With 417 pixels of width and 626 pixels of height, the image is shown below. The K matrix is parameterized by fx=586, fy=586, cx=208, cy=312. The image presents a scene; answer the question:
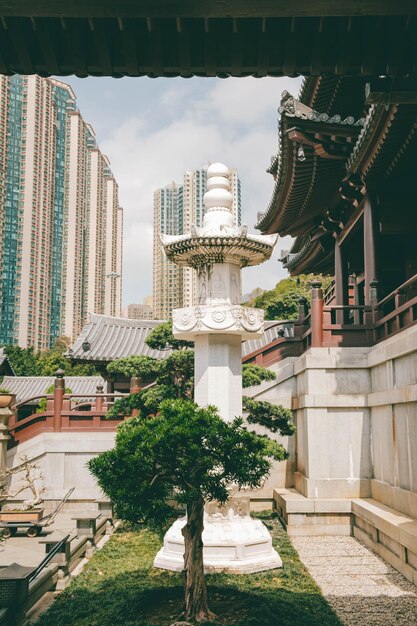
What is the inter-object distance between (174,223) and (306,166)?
195ft

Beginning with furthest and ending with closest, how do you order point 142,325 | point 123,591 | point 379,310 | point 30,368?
point 30,368 < point 142,325 < point 379,310 < point 123,591

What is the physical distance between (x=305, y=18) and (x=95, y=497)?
12.7 m

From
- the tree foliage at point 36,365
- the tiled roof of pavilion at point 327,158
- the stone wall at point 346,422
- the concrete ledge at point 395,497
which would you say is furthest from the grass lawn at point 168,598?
the tree foliage at point 36,365

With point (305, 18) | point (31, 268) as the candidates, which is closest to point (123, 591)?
point (305, 18)

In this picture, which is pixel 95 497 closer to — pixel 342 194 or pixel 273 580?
pixel 273 580

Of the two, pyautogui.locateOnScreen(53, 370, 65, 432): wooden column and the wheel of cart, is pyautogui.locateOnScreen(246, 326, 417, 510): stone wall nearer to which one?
the wheel of cart

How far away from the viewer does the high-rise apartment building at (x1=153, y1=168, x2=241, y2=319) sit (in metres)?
66.7

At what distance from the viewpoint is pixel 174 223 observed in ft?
231

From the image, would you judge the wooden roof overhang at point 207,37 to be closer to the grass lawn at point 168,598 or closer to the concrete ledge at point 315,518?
the grass lawn at point 168,598

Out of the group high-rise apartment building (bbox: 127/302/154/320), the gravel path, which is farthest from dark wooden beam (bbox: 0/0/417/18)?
high-rise apartment building (bbox: 127/302/154/320)

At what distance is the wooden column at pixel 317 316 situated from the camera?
1133 centimetres

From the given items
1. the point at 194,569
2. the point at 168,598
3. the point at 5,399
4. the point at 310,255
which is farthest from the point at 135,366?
the point at 310,255

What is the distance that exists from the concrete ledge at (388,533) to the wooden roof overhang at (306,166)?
20.9 feet

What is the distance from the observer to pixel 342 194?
12.6m
